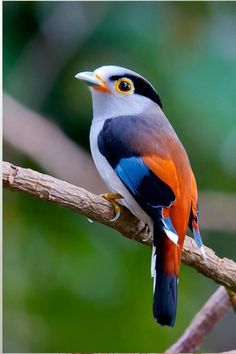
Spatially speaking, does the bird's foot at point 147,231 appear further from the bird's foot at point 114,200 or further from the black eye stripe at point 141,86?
the black eye stripe at point 141,86

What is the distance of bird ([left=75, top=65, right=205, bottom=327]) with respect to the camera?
1396mm

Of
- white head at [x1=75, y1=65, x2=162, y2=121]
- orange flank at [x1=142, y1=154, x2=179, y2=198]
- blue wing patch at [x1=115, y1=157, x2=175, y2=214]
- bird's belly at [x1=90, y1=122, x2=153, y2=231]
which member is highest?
white head at [x1=75, y1=65, x2=162, y2=121]

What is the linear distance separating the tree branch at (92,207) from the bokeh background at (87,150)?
13.4 inches

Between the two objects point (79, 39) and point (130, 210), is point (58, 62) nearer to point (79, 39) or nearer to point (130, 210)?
point (79, 39)

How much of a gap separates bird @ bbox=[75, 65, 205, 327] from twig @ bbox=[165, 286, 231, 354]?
31 centimetres

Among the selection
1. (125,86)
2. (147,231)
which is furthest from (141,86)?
(147,231)

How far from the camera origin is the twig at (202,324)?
1693 mm

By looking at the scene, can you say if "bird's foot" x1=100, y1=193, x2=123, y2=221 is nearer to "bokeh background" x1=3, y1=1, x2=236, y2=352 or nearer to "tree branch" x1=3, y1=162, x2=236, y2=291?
"tree branch" x1=3, y1=162, x2=236, y2=291

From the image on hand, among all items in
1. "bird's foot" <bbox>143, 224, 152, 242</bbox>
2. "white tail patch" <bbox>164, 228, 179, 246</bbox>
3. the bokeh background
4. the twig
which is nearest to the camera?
"white tail patch" <bbox>164, 228, 179, 246</bbox>

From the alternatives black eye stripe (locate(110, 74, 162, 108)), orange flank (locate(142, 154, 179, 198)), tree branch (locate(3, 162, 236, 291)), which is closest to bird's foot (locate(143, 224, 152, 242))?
tree branch (locate(3, 162, 236, 291))

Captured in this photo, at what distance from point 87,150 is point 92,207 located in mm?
572

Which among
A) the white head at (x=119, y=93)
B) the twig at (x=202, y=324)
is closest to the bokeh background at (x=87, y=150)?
the twig at (x=202, y=324)

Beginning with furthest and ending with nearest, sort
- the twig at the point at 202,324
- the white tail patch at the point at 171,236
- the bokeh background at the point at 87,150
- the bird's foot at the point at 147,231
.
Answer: the bokeh background at the point at 87,150, the twig at the point at 202,324, the bird's foot at the point at 147,231, the white tail patch at the point at 171,236

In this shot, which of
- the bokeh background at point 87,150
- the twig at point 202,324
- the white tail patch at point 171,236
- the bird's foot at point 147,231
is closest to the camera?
the white tail patch at point 171,236
